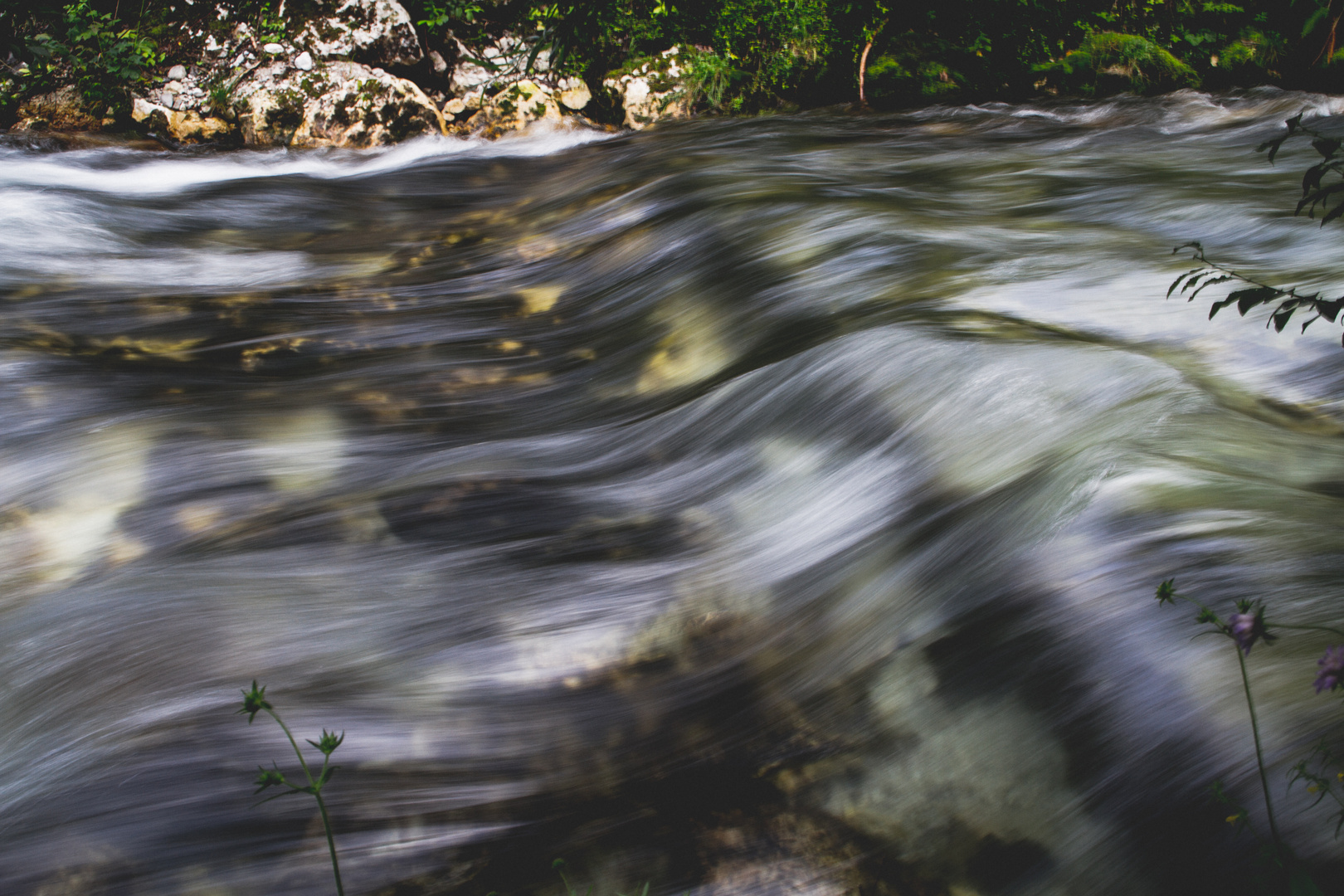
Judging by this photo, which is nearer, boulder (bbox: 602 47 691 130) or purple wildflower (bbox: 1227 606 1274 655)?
purple wildflower (bbox: 1227 606 1274 655)

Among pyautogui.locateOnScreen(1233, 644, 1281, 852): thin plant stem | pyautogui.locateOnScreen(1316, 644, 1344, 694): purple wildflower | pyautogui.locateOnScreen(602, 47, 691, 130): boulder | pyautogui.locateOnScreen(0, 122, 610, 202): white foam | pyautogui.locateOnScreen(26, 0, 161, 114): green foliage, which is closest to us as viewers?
pyautogui.locateOnScreen(1316, 644, 1344, 694): purple wildflower

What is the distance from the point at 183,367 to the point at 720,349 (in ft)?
6.58

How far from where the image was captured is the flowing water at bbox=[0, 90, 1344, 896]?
163 cm

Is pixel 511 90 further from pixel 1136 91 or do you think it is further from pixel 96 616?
pixel 96 616

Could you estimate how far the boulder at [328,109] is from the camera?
22.9 ft

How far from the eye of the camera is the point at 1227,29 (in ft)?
25.3

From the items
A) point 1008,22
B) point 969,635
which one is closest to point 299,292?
point 969,635

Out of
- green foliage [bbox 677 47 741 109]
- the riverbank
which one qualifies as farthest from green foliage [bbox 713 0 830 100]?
green foliage [bbox 677 47 741 109]

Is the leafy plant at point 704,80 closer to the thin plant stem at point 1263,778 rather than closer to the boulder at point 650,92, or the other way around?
the boulder at point 650,92

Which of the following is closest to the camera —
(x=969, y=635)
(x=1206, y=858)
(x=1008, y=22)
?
(x=1206, y=858)

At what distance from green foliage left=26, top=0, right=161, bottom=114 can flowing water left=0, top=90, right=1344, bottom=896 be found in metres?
3.40

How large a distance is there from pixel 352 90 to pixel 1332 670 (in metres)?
7.41

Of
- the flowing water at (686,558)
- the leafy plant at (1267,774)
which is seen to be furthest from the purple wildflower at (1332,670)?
the flowing water at (686,558)

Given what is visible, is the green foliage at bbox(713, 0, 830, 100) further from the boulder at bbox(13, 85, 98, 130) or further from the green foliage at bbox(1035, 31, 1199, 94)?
the boulder at bbox(13, 85, 98, 130)
